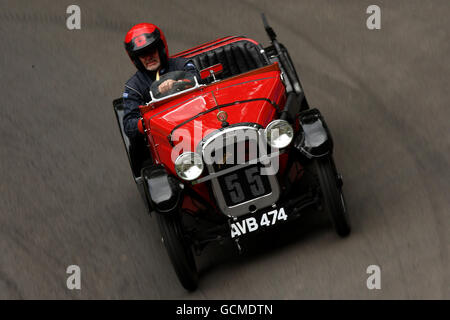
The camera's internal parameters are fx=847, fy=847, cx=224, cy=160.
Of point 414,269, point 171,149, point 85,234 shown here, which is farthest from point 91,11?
point 414,269

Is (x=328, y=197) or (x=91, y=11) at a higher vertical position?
(x=91, y=11)

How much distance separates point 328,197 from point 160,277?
1672 mm

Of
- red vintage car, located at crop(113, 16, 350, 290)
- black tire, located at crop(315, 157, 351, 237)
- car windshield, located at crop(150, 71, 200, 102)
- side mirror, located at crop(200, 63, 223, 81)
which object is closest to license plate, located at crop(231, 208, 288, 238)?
red vintage car, located at crop(113, 16, 350, 290)

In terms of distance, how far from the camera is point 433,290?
6.06 m

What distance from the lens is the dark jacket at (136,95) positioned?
304 inches

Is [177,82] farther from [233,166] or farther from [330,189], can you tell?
[330,189]

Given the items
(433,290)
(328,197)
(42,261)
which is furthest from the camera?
(42,261)

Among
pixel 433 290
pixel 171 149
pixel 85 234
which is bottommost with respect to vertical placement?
pixel 433 290

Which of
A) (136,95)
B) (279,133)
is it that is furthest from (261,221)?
(136,95)

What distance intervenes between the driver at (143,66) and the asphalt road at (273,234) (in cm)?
107

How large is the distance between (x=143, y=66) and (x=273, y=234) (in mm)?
1981

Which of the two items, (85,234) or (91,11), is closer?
(85,234)

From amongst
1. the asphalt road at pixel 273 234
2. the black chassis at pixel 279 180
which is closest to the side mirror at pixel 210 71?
the black chassis at pixel 279 180

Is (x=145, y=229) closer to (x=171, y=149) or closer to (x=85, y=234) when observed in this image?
(x=85, y=234)
